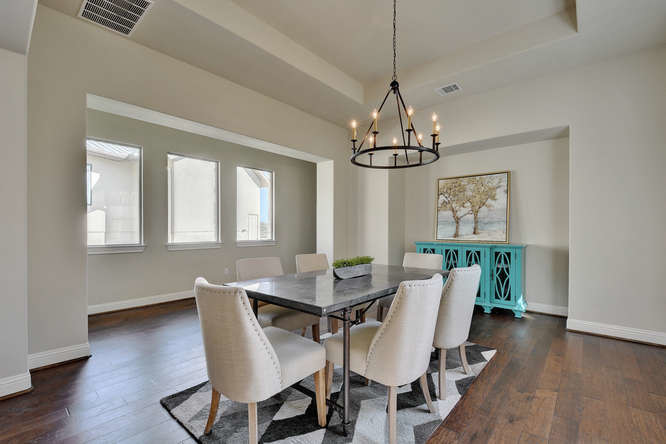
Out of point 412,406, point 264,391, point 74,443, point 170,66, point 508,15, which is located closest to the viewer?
point 264,391

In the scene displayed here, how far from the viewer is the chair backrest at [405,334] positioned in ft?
5.02

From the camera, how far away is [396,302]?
1.52m

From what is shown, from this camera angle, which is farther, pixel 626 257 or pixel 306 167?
pixel 306 167

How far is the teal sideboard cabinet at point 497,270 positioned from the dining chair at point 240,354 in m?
3.22

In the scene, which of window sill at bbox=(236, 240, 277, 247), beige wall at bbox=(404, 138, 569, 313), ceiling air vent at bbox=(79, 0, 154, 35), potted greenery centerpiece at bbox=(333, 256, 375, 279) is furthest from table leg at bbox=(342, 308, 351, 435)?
window sill at bbox=(236, 240, 277, 247)

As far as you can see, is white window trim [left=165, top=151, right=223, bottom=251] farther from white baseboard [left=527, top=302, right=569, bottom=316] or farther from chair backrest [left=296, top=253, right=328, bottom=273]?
white baseboard [left=527, top=302, right=569, bottom=316]

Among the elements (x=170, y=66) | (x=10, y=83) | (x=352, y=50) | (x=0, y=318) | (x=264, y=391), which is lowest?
(x=264, y=391)

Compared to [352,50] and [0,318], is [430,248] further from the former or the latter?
[0,318]

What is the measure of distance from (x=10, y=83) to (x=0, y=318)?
1.57m

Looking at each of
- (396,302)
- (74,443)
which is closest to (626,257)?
(396,302)

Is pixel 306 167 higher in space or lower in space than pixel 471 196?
higher

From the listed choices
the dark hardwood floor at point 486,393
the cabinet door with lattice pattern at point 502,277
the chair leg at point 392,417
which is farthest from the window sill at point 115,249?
the cabinet door with lattice pattern at point 502,277

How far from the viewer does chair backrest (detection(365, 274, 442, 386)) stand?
5.02ft

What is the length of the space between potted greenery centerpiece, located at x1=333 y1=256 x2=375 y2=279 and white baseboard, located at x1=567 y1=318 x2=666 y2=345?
2.50 meters
